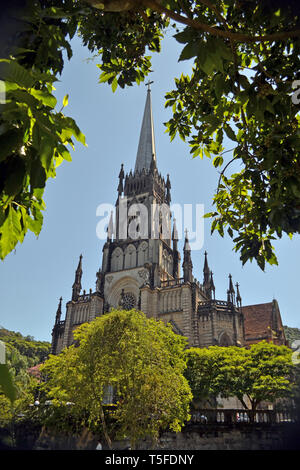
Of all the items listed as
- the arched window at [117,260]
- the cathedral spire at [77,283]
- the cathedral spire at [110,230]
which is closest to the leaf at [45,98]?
the arched window at [117,260]

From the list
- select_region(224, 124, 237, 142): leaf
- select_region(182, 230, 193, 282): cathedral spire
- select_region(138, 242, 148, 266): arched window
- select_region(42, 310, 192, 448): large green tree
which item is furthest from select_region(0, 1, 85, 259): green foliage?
select_region(138, 242, 148, 266): arched window

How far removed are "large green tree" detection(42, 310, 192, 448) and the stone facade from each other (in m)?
17.4

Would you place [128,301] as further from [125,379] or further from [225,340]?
[125,379]

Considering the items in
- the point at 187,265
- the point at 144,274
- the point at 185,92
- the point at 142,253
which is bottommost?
the point at 185,92

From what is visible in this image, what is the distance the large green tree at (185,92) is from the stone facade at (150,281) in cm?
2855

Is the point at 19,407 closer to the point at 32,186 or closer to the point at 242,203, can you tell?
the point at 242,203

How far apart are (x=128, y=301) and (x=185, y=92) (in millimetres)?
33369

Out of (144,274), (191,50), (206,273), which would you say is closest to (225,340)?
(206,273)

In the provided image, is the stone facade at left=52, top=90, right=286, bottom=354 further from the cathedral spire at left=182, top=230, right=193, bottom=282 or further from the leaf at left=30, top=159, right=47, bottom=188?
the leaf at left=30, top=159, right=47, bottom=188

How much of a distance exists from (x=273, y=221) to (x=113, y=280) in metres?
35.9

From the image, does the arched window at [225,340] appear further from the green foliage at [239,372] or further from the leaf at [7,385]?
the leaf at [7,385]

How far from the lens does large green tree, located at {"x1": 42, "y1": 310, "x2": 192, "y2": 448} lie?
13438mm

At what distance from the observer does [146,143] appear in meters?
51.8

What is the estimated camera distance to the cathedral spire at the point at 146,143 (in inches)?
1933
